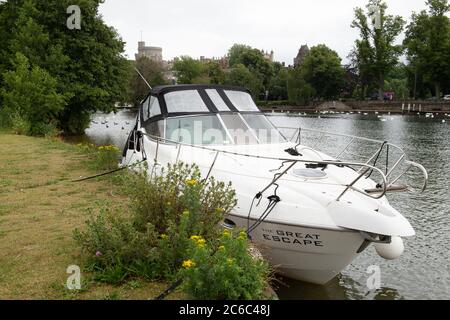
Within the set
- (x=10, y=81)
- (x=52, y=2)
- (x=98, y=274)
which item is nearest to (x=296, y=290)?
(x=98, y=274)

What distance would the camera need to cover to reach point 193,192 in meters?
5.81

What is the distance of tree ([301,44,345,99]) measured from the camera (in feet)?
306

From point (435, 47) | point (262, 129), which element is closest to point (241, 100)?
point (262, 129)

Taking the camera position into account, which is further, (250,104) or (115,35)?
(115,35)

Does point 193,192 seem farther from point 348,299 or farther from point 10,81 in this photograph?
point 10,81

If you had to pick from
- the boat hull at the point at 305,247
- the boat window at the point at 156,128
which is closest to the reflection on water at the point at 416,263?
the boat hull at the point at 305,247

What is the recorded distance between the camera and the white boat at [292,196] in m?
6.66

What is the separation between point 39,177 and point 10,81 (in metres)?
17.5

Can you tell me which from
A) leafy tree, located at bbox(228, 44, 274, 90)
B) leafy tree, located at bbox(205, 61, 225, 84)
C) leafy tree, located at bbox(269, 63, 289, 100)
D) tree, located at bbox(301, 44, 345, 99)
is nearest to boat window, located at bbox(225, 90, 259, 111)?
tree, located at bbox(301, 44, 345, 99)

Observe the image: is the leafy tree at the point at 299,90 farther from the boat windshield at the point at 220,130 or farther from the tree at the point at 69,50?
the boat windshield at the point at 220,130

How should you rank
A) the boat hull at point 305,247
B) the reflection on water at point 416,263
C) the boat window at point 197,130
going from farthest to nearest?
the boat window at point 197,130, the reflection on water at point 416,263, the boat hull at point 305,247

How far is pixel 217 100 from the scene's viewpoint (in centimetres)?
1045

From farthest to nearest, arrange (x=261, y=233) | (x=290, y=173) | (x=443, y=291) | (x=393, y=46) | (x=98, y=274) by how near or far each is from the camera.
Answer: (x=393, y=46) < (x=443, y=291) < (x=290, y=173) < (x=261, y=233) < (x=98, y=274)

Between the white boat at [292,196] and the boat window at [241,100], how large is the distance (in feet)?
1.65
